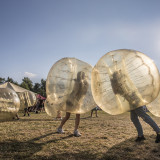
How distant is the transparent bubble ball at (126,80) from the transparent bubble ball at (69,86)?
0.72 m

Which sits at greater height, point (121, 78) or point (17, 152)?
point (121, 78)

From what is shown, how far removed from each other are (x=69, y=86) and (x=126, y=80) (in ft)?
4.56

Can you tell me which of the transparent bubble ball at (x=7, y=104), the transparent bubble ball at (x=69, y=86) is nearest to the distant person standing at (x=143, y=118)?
the transparent bubble ball at (x=69, y=86)

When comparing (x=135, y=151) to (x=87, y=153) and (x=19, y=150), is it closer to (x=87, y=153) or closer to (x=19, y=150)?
(x=87, y=153)

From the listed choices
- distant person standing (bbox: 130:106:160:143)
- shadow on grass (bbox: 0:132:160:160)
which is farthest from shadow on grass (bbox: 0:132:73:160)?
distant person standing (bbox: 130:106:160:143)

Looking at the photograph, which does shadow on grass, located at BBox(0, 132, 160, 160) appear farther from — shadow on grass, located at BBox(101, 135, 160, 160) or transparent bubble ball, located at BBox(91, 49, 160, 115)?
transparent bubble ball, located at BBox(91, 49, 160, 115)

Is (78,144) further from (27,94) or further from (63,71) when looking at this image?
(27,94)

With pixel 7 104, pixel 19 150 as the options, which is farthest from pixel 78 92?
pixel 19 150

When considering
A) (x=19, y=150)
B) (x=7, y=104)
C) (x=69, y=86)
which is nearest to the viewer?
(x=19, y=150)

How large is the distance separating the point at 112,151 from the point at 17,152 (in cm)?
186

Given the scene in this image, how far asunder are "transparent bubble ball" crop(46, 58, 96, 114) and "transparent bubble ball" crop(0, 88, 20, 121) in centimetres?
81

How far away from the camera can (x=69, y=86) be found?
12.1 ft

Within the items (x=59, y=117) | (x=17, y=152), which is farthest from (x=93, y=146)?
(x=59, y=117)

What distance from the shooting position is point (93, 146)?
3.44m
